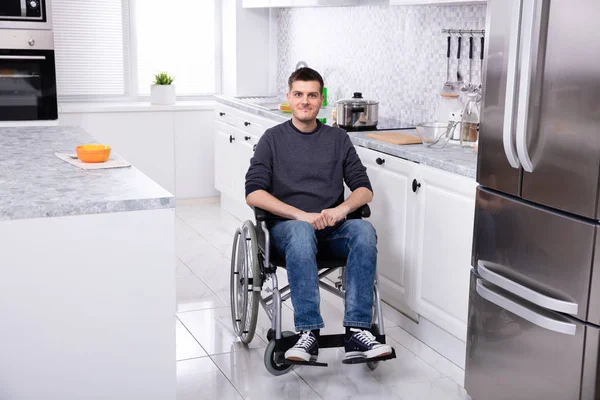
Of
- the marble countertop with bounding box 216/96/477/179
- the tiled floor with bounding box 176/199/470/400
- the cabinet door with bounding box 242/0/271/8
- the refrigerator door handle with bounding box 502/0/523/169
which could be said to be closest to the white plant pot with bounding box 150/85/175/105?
the cabinet door with bounding box 242/0/271/8

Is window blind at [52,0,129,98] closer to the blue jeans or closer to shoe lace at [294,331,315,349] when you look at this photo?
the blue jeans

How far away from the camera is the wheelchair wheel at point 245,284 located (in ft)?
10.0

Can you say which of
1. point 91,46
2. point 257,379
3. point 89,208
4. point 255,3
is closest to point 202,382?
point 257,379

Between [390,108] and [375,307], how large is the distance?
1803 millimetres

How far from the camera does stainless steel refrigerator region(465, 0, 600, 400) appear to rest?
2.18 m

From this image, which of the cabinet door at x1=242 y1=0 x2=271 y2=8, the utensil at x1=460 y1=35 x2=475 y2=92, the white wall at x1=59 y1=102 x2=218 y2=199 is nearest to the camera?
the utensil at x1=460 y1=35 x2=475 y2=92

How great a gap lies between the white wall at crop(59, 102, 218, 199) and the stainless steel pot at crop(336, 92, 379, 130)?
2144mm

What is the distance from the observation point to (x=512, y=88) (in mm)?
2385

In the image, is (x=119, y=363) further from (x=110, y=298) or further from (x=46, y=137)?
(x=46, y=137)

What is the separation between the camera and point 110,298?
2350 millimetres

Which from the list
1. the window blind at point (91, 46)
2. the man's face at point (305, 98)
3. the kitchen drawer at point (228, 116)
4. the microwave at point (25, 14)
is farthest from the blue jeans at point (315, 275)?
the window blind at point (91, 46)

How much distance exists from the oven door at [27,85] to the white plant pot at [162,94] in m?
0.92

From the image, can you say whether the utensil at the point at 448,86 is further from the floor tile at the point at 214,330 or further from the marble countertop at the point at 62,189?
the marble countertop at the point at 62,189

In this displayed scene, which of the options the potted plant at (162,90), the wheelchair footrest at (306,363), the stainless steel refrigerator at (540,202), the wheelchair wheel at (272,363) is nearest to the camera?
the stainless steel refrigerator at (540,202)
